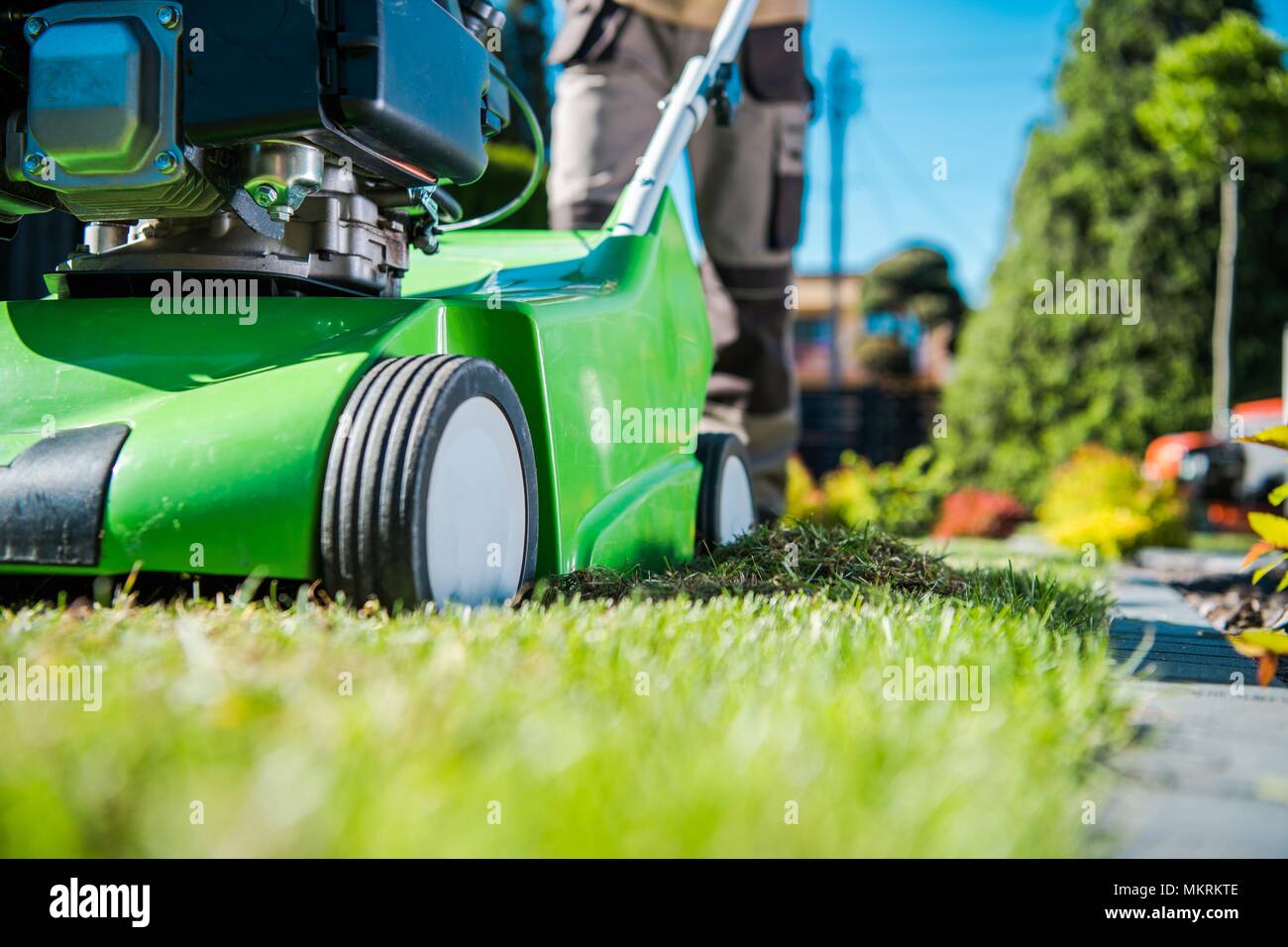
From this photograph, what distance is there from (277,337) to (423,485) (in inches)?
14.8

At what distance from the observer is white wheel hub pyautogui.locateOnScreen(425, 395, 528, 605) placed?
151 centimetres

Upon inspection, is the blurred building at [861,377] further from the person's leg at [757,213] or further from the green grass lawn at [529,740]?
the green grass lawn at [529,740]

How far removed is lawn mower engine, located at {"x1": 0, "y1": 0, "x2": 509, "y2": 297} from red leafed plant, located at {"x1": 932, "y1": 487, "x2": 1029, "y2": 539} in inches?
198

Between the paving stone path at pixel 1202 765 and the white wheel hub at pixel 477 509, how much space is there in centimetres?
86

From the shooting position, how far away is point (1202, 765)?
1.07m

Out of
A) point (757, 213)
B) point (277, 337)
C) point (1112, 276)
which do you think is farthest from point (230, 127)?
point (1112, 276)

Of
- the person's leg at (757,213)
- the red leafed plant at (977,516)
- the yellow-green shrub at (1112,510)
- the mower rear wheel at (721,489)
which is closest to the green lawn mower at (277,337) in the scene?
the mower rear wheel at (721,489)

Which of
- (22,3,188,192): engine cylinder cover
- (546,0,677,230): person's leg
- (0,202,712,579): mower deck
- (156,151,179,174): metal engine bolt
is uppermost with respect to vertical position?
(546,0,677,230): person's leg

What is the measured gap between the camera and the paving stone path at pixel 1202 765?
2.87ft

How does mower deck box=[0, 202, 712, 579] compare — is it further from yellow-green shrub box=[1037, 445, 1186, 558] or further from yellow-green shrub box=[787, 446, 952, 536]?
yellow-green shrub box=[787, 446, 952, 536]

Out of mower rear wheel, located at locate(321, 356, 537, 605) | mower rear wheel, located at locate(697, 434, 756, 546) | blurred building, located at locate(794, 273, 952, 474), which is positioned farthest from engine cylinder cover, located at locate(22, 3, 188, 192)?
blurred building, located at locate(794, 273, 952, 474)
